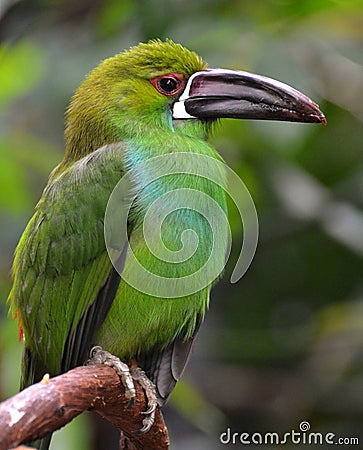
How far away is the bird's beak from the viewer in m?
3.03

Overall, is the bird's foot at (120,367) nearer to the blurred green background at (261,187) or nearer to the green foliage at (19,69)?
the blurred green background at (261,187)

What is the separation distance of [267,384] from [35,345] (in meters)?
2.02

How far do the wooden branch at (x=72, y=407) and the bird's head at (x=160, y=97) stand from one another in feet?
2.74

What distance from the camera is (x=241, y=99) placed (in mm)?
3098

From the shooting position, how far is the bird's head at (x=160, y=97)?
10.1 ft

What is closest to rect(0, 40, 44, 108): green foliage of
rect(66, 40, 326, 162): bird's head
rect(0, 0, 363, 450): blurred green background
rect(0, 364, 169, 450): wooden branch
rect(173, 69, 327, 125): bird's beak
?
rect(0, 0, 363, 450): blurred green background

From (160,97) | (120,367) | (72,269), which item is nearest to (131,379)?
(120,367)

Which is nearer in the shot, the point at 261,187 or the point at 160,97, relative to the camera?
the point at 160,97

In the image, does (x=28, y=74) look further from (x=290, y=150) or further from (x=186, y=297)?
(x=186, y=297)

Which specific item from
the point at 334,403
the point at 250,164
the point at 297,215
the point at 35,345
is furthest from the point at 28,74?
the point at 334,403

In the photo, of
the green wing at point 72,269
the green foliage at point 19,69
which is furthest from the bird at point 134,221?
the green foliage at point 19,69

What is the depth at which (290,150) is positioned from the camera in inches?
172

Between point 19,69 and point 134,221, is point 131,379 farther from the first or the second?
point 19,69

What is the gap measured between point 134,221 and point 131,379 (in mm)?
478
